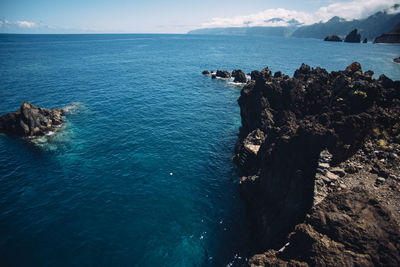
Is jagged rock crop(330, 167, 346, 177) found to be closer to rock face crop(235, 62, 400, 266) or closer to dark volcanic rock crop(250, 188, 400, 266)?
rock face crop(235, 62, 400, 266)

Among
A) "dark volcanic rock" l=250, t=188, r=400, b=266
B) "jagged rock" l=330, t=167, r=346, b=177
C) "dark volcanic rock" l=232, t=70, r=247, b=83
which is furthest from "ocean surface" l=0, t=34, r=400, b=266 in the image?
"dark volcanic rock" l=232, t=70, r=247, b=83

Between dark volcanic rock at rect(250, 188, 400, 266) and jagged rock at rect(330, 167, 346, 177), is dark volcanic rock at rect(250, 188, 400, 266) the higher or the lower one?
the lower one

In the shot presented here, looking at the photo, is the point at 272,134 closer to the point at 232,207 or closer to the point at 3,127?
the point at 232,207

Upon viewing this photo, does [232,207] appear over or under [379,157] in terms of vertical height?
under

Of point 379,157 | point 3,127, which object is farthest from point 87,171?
point 379,157

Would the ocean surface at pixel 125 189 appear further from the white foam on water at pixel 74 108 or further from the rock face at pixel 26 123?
the rock face at pixel 26 123

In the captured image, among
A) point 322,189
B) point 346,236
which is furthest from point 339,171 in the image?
point 346,236

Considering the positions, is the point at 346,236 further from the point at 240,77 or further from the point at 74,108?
the point at 240,77

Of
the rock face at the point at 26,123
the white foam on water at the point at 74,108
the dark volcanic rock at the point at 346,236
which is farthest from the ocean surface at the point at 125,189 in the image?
the dark volcanic rock at the point at 346,236
